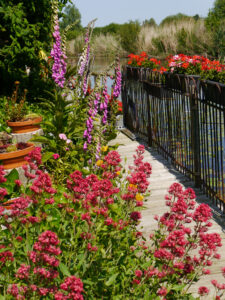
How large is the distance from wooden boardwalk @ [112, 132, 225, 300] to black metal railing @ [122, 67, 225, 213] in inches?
4.8

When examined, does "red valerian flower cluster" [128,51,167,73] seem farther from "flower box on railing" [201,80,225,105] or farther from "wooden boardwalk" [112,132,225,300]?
"flower box on railing" [201,80,225,105]

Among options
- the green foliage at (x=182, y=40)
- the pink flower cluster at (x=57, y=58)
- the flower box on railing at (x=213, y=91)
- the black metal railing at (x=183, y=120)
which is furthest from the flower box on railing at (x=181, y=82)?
the green foliage at (x=182, y=40)

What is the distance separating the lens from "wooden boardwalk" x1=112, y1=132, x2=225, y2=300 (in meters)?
3.50

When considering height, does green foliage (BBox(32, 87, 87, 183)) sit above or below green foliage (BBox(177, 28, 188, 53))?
below

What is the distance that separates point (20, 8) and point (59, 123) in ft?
17.9

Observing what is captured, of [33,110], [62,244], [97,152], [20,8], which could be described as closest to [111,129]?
[97,152]

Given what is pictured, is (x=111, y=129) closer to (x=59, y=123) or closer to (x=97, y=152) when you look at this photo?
(x=59, y=123)

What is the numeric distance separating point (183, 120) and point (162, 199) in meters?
1.37

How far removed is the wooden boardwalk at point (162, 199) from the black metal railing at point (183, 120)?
0.40 ft

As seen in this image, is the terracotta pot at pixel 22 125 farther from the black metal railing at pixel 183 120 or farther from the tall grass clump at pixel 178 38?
the tall grass clump at pixel 178 38

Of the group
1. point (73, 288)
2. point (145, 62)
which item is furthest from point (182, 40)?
point (73, 288)

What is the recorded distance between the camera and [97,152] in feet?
14.3

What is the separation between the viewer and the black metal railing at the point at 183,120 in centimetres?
483

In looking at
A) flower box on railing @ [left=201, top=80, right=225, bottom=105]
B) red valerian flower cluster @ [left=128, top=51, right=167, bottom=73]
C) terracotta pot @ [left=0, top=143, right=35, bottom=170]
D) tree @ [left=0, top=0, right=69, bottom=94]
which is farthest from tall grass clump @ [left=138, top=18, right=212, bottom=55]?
terracotta pot @ [left=0, top=143, right=35, bottom=170]
